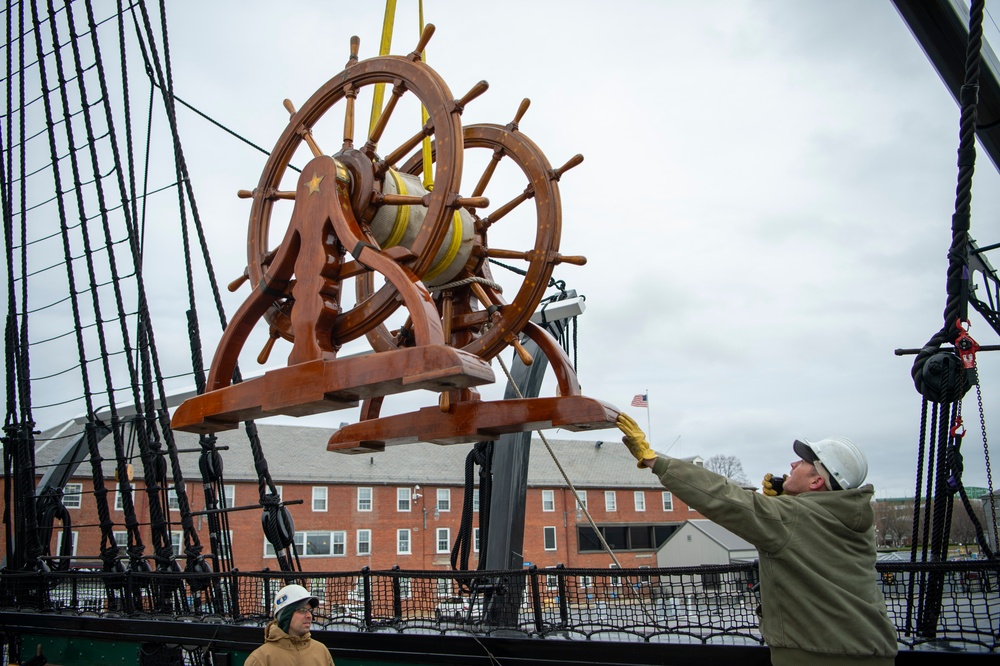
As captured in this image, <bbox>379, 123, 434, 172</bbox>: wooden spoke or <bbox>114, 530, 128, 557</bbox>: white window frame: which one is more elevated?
<bbox>379, 123, 434, 172</bbox>: wooden spoke

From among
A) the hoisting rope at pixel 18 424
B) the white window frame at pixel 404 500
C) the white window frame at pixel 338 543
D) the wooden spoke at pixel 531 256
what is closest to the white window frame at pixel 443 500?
the white window frame at pixel 404 500

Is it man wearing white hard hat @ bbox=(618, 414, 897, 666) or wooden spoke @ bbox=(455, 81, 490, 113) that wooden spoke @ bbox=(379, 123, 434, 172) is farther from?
man wearing white hard hat @ bbox=(618, 414, 897, 666)

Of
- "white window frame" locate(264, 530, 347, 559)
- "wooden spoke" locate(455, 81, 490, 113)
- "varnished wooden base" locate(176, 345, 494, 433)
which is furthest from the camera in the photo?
"white window frame" locate(264, 530, 347, 559)

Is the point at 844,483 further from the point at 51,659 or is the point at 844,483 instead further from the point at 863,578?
the point at 51,659

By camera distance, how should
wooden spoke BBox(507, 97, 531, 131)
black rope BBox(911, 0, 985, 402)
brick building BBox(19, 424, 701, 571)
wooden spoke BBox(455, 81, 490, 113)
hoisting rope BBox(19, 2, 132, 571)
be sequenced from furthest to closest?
brick building BBox(19, 424, 701, 571) → hoisting rope BBox(19, 2, 132, 571) → wooden spoke BBox(507, 97, 531, 131) → wooden spoke BBox(455, 81, 490, 113) → black rope BBox(911, 0, 985, 402)

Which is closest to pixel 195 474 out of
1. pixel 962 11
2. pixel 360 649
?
pixel 360 649

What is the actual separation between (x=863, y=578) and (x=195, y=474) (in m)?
27.4

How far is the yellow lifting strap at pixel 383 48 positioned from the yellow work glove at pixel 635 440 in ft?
4.73

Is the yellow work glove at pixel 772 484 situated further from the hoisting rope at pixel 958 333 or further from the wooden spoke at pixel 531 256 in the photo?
the wooden spoke at pixel 531 256

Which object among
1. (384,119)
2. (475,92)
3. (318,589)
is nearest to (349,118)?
(384,119)

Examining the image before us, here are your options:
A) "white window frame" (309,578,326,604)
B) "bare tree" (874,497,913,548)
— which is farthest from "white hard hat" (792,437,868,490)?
"bare tree" (874,497,913,548)

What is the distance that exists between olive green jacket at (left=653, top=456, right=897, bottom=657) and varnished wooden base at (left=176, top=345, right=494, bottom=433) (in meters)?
0.65

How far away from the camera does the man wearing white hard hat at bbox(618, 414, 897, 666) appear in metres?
2.12

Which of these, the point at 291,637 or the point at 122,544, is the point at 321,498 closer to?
the point at 122,544
